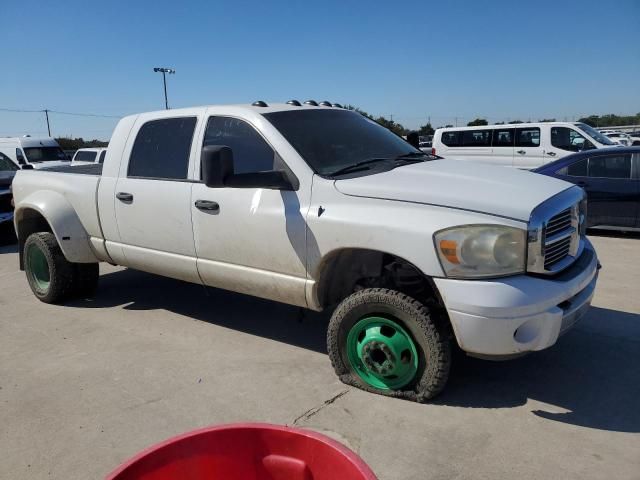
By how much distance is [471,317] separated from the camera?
290 cm

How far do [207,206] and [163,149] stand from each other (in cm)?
90

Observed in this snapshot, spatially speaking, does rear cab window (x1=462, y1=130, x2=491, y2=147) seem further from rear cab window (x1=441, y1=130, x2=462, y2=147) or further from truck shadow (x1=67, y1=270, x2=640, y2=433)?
truck shadow (x1=67, y1=270, x2=640, y2=433)

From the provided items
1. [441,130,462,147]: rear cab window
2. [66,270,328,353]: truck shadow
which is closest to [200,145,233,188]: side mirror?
[66,270,328,353]: truck shadow

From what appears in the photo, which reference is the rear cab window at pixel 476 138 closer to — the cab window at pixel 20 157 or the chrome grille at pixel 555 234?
the chrome grille at pixel 555 234

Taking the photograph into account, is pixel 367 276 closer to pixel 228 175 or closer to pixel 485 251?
pixel 485 251

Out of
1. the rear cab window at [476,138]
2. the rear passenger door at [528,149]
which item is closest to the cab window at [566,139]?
the rear passenger door at [528,149]

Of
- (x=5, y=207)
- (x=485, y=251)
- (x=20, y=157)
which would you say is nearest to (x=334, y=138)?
(x=485, y=251)

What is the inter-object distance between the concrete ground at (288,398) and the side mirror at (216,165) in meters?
1.42

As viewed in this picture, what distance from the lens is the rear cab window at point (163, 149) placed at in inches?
175

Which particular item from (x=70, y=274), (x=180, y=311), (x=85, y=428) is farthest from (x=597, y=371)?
(x=70, y=274)

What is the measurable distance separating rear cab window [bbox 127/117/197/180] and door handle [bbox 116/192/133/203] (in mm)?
187

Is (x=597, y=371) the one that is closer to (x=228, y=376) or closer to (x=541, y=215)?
(x=541, y=215)

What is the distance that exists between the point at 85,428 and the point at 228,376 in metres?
0.99

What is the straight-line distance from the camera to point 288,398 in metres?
3.46
